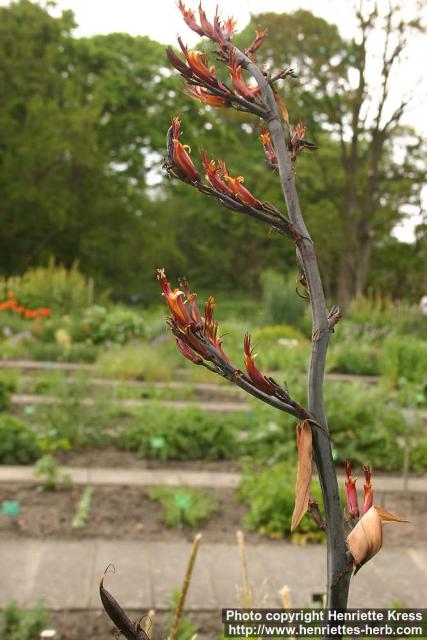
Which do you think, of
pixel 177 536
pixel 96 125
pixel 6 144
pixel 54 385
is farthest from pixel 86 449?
→ pixel 96 125

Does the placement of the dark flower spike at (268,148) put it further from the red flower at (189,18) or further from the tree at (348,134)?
the tree at (348,134)

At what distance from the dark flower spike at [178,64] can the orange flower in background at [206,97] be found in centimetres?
4

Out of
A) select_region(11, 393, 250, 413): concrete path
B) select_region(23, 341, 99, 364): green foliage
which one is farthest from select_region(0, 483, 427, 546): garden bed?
select_region(23, 341, 99, 364): green foliage

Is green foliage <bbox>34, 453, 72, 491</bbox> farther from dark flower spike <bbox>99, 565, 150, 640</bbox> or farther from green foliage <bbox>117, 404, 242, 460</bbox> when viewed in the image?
dark flower spike <bbox>99, 565, 150, 640</bbox>

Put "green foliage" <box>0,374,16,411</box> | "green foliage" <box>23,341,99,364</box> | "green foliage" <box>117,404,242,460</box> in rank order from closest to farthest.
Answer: "green foliage" <box>117,404,242,460</box>
"green foliage" <box>0,374,16,411</box>
"green foliage" <box>23,341,99,364</box>

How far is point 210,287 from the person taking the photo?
28.4 m

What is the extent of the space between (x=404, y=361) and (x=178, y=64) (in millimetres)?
8745

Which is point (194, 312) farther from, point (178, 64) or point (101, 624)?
point (101, 624)

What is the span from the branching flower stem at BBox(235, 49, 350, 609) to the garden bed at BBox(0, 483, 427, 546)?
342 centimetres

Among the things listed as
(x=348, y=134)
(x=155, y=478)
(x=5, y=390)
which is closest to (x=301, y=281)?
(x=155, y=478)

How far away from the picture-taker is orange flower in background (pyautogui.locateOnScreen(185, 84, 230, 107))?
1.12 metres

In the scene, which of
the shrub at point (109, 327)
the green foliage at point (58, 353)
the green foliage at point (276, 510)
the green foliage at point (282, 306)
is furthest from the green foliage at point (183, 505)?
the green foliage at point (282, 306)

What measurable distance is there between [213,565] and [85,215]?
60.3 ft

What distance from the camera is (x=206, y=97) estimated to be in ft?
3.70
